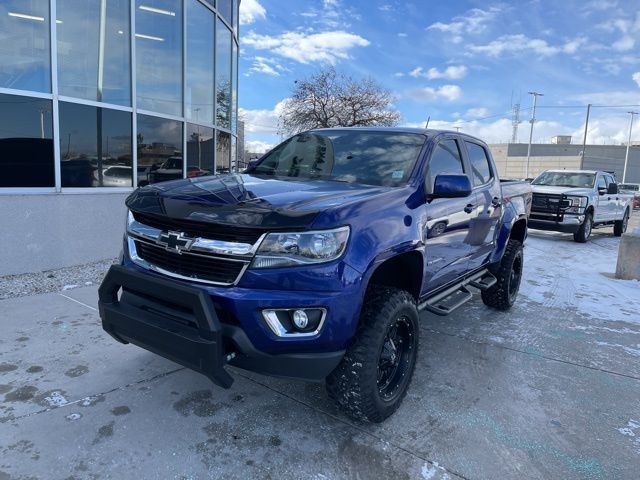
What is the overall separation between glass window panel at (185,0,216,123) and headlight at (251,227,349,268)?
21.1 feet

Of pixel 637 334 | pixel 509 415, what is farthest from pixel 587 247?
pixel 509 415

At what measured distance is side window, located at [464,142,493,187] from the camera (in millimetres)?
4551

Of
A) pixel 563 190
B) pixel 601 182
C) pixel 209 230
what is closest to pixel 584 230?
pixel 563 190

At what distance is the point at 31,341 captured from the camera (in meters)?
3.95

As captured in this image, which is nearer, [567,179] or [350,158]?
[350,158]

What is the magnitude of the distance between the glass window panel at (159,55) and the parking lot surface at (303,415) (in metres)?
4.03

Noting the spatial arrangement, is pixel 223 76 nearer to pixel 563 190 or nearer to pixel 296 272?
pixel 296 272

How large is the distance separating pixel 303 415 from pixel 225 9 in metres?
8.84

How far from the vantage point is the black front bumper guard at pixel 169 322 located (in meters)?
2.35

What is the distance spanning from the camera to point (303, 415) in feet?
10.1

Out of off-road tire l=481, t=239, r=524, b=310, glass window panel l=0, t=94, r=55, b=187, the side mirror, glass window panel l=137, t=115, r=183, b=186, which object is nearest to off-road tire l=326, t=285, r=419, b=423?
the side mirror

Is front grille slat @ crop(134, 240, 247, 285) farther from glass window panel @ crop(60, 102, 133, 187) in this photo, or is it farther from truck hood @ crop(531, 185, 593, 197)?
truck hood @ crop(531, 185, 593, 197)

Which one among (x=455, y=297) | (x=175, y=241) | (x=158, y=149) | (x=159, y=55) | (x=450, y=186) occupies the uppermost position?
(x=159, y=55)

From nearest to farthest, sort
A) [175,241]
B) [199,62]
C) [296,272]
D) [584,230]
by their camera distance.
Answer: [296,272], [175,241], [199,62], [584,230]
